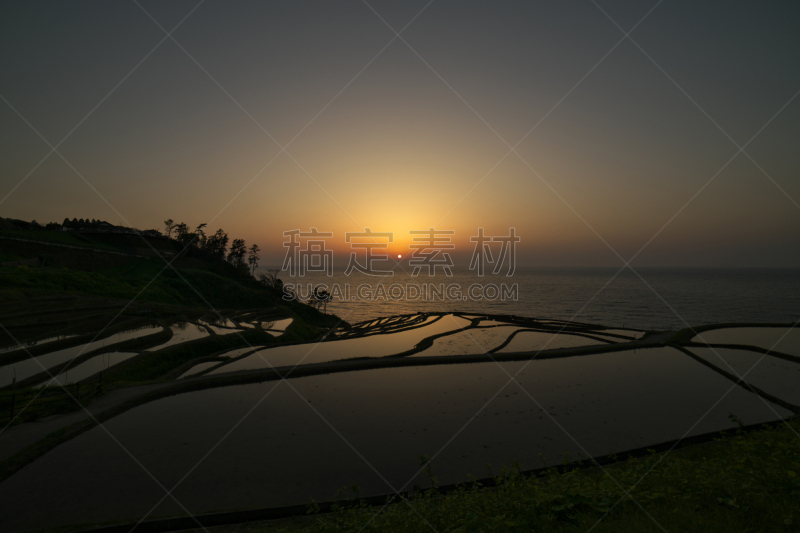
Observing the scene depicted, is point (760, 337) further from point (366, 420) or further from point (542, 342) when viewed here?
point (366, 420)

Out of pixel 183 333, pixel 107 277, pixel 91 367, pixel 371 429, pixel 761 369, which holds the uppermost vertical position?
pixel 107 277

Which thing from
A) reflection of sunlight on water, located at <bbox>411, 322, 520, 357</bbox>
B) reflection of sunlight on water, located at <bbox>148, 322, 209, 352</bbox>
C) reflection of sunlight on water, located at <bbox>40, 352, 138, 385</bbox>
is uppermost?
reflection of sunlight on water, located at <bbox>148, 322, 209, 352</bbox>

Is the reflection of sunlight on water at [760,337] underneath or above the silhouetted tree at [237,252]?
underneath

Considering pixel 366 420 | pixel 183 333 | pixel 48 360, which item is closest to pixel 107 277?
pixel 183 333

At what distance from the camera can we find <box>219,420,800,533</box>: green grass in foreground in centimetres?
616

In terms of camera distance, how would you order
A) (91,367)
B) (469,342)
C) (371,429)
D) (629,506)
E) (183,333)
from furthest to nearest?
(469,342) < (183,333) < (91,367) < (371,429) < (629,506)

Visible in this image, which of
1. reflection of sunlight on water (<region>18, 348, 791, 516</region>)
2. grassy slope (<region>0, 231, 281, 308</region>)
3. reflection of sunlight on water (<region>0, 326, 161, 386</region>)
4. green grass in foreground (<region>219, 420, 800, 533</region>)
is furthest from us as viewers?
grassy slope (<region>0, 231, 281, 308</region>)

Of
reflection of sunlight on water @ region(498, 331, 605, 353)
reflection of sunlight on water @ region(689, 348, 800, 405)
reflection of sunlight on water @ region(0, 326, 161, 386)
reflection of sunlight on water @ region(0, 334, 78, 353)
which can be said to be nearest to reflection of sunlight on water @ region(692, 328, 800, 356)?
reflection of sunlight on water @ region(689, 348, 800, 405)

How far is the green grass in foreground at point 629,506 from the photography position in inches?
243

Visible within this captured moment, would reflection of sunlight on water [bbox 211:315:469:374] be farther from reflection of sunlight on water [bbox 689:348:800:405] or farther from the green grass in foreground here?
reflection of sunlight on water [bbox 689:348:800:405]

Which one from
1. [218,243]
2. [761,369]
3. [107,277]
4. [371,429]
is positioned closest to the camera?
[371,429]

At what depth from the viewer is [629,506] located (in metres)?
7.05

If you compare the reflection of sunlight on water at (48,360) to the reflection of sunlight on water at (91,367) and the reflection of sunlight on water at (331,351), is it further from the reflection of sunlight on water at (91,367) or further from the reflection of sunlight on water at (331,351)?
the reflection of sunlight on water at (331,351)

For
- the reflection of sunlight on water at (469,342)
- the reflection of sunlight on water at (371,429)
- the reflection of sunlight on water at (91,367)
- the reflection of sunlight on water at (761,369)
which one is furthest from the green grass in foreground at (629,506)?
the reflection of sunlight on water at (469,342)
